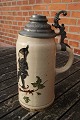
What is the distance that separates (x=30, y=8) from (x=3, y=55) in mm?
724

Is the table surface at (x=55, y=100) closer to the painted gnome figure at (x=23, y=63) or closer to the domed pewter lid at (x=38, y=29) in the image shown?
the painted gnome figure at (x=23, y=63)

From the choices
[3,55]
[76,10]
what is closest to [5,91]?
[3,55]

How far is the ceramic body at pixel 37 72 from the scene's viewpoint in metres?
0.63

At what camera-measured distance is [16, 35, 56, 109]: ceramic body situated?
24.9 inches

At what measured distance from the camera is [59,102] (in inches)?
30.1

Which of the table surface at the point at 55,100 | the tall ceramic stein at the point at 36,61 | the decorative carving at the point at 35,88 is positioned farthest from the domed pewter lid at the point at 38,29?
the table surface at the point at 55,100

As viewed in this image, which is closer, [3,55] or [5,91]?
[5,91]

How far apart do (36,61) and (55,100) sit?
24 cm

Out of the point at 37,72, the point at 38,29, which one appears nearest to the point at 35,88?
the point at 37,72

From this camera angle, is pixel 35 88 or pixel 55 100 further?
pixel 55 100

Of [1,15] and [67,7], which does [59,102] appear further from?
[1,15]

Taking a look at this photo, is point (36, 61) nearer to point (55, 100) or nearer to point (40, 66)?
point (40, 66)

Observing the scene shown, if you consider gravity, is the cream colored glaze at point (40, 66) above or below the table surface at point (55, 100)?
above

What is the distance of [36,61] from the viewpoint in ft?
2.10
